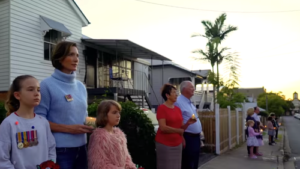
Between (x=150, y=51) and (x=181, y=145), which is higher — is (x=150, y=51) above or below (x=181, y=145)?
above

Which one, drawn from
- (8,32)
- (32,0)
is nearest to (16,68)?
(8,32)

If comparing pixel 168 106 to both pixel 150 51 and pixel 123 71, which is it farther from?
pixel 123 71

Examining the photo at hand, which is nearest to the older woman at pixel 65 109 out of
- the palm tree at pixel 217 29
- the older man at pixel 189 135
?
the older man at pixel 189 135

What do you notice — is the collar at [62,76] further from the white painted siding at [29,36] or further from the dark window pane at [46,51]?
the dark window pane at [46,51]

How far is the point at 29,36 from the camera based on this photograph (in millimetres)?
11805

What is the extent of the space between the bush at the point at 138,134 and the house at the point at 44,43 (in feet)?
15.8

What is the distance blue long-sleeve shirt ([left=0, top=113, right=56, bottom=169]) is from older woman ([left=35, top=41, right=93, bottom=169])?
0.11 meters

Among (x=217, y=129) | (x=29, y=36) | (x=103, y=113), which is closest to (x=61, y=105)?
(x=103, y=113)

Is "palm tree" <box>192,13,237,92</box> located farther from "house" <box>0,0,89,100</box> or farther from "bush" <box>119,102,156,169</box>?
"bush" <box>119,102,156,169</box>

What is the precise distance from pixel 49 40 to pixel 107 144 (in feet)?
35.3

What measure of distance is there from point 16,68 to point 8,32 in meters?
1.30

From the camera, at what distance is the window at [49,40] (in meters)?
12.7

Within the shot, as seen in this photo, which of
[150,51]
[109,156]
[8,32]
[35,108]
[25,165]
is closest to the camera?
[25,165]

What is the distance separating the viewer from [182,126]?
→ 187 inches
